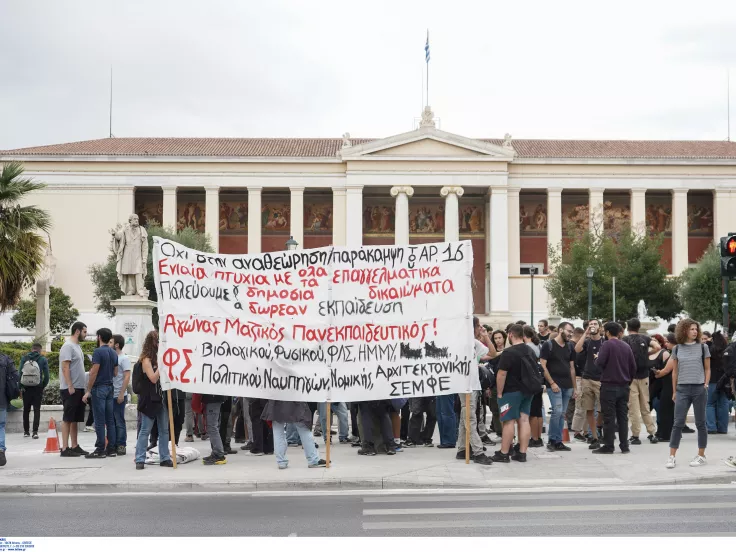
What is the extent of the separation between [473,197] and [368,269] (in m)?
52.2

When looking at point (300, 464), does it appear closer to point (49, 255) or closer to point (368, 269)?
point (368, 269)

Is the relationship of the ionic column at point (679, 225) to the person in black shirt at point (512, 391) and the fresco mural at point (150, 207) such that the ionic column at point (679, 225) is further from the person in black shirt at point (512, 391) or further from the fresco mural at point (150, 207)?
the person in black shirt at point (512, 391)

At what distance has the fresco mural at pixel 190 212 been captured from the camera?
60781 mm

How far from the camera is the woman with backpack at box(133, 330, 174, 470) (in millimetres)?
11422

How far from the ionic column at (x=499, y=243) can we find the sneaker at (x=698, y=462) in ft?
156

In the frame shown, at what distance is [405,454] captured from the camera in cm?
1261

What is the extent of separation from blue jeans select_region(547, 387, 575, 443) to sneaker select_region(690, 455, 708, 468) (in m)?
2.20

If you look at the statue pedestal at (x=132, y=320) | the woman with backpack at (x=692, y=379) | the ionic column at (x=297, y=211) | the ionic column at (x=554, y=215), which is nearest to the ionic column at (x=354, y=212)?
the ionic column at (x=297, y=211)

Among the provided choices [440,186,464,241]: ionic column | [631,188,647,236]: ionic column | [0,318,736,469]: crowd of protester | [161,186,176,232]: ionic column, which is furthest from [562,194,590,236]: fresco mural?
[0,318,736,469]: crowd of protester

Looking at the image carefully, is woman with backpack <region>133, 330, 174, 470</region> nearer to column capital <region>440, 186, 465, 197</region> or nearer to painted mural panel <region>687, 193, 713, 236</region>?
column capital <region>440, 186, 465, 197</region>

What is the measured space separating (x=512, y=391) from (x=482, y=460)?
3.09 ft

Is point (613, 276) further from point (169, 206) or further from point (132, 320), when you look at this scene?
point (132, 320)

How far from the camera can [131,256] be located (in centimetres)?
2148

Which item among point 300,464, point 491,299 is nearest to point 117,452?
point 300,464
